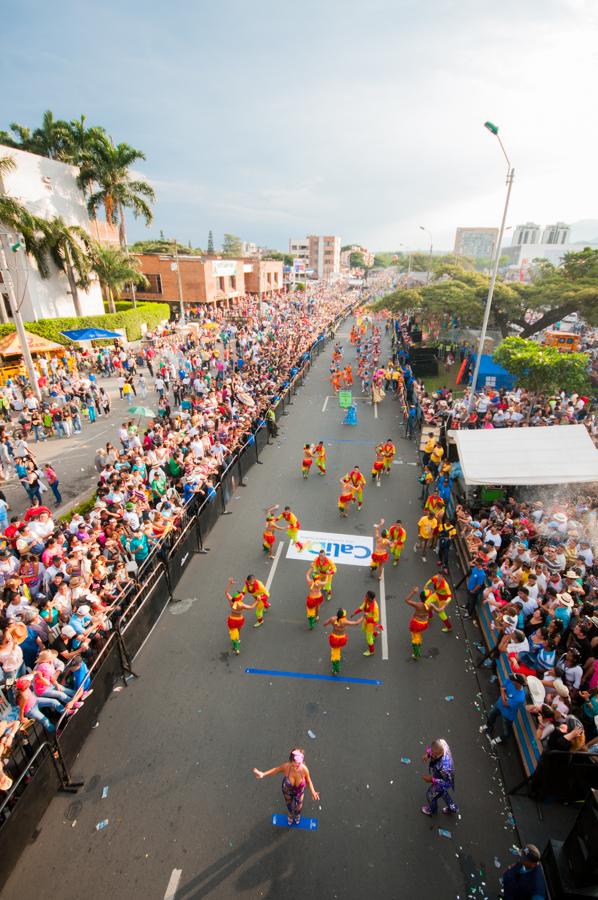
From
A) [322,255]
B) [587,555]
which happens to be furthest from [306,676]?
[322,255]

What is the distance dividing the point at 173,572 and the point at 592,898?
304 inches

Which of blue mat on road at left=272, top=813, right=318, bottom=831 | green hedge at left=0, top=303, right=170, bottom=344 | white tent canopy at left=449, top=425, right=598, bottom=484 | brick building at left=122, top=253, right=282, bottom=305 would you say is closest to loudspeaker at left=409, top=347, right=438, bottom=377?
white tent canopy at left=449, top=425, right=598, bottom=484

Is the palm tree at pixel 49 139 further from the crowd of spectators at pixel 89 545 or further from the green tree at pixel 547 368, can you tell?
the green tree at pixel 547 368

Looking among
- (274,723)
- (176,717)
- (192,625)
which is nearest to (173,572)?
(192,625)

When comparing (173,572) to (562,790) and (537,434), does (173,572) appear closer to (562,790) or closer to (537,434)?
(562,790)

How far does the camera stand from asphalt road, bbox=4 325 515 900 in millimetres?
4805

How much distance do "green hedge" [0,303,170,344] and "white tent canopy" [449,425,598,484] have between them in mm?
24924

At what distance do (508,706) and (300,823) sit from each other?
3170mm

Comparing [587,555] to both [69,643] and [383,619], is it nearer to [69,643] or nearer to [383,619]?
[383,619]

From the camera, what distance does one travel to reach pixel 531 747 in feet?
18.6

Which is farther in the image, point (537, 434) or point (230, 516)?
point (230, 516)

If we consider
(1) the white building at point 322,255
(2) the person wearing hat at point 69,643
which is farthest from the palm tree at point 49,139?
(1) the white building at point 322,255

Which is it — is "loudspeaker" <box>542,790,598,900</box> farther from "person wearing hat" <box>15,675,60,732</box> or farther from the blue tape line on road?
"person wearing hat" <box>15,675,60,732</box>

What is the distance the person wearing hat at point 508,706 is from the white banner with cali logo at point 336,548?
427 cm
